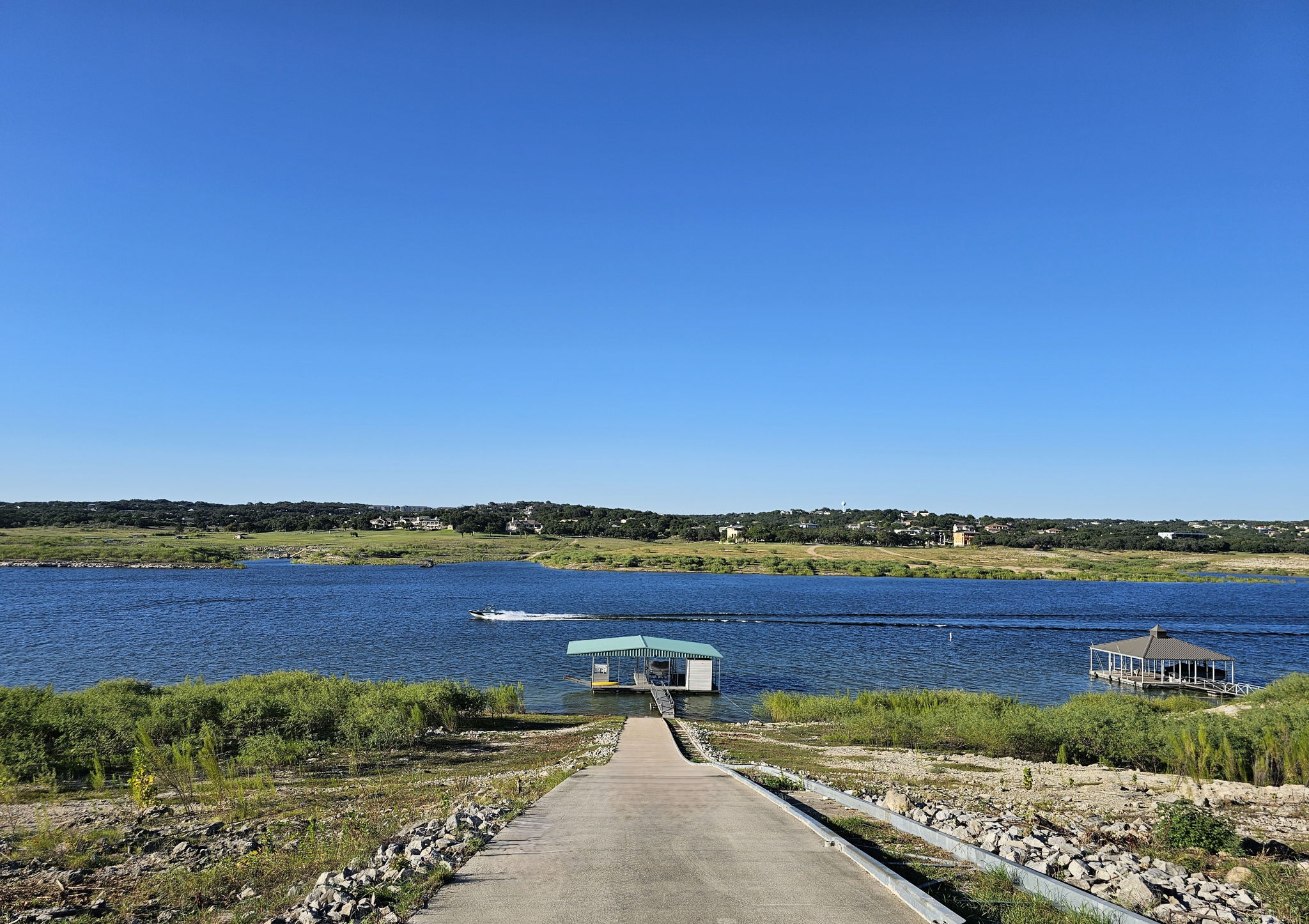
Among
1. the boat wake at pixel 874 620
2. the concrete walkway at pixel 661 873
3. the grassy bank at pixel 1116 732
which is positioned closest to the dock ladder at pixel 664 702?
the grassy bank at pixel 1116 732

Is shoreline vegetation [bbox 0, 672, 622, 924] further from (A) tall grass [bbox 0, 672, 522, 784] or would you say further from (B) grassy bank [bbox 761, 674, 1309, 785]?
(B) grassy bank [bbox 761, 674, 1309, 785]

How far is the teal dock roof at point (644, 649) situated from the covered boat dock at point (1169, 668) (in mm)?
22669

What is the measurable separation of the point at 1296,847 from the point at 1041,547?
179268 millimetres

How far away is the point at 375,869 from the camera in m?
8.46

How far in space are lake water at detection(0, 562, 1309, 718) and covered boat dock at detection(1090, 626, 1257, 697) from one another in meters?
1.98

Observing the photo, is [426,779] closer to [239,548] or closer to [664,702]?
[664,702]

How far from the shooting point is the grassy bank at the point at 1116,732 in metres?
18.7

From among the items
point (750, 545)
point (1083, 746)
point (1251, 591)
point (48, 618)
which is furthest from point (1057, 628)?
point (750, 545)

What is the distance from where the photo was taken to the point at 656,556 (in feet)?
486

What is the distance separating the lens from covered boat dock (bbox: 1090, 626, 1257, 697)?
131ft


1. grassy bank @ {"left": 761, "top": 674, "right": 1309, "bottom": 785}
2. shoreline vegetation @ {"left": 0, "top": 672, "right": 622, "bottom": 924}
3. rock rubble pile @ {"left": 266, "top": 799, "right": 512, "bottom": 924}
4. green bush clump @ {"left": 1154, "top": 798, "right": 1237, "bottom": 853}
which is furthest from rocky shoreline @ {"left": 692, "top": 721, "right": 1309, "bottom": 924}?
shoreline vegetation @ {"left": 0, "top": 672, "right": 622, "bottom": 924}

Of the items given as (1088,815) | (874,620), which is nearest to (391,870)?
(1088,815)

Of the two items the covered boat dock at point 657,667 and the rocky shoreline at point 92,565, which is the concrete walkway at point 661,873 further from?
the rocky shoreline at point 92,565

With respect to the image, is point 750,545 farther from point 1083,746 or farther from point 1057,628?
point 1083,746
